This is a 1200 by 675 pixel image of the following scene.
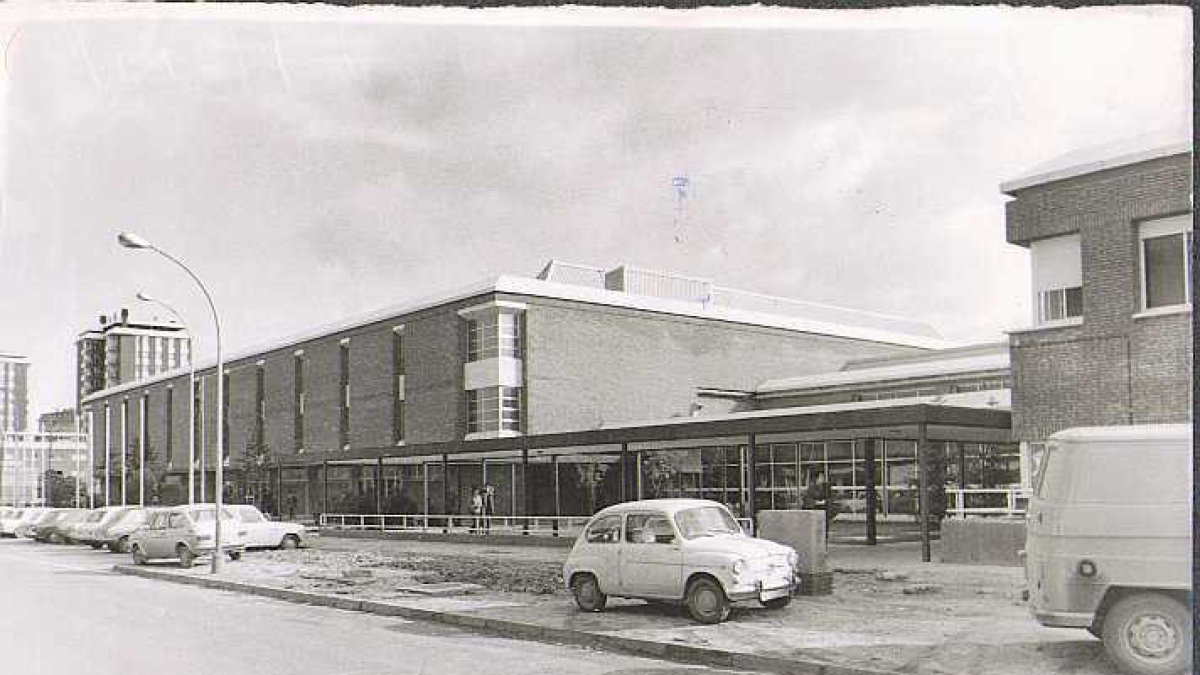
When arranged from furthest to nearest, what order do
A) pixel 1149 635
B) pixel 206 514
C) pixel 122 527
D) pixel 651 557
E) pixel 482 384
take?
pixel 206 514
pixel 122 527
pixel 651 557
pixel 482 384
pixel 1149 635

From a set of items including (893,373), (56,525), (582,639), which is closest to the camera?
(893,373)

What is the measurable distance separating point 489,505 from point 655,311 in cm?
182

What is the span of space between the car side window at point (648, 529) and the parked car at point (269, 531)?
8.41 feet

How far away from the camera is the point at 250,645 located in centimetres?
742

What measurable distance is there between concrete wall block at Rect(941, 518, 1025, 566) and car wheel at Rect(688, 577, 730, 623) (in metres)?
1.56

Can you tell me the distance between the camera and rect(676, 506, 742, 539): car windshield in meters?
7.96

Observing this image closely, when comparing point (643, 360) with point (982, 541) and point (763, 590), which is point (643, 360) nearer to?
point (763, 590)

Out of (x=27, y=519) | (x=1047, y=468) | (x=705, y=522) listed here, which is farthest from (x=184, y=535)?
(x=1047, y=468)

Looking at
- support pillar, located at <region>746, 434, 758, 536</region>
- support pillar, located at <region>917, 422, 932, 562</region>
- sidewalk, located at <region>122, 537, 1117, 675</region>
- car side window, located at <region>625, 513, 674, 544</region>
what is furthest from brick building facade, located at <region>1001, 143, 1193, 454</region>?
car side window, located at <region>625, 513, 674, 544</region>

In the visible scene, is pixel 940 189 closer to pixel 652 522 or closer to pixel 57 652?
pixel 652 522

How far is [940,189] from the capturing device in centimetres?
630

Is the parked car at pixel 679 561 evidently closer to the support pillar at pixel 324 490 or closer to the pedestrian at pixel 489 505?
the pedestrian at pixel 489 505

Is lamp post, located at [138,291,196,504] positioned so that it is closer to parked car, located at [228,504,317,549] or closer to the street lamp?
the street lamp

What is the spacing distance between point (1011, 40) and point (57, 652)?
698cm
